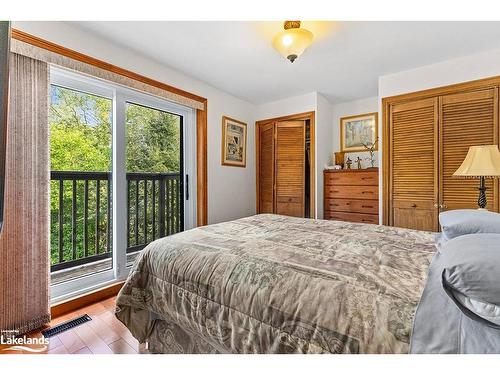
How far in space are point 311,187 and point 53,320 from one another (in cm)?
313

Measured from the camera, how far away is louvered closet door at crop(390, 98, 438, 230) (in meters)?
2.67

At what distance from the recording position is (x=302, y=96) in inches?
142

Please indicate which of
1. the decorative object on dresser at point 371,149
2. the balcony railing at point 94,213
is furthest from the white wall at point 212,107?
the decorative object on dresser at point 371,149

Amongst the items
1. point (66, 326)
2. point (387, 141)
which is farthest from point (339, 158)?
point (66, 326)

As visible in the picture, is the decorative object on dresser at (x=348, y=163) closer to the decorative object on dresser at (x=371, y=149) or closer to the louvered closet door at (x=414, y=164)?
the decorative object on dresser at (x=371, y=149)

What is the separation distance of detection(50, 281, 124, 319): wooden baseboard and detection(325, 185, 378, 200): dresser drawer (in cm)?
281

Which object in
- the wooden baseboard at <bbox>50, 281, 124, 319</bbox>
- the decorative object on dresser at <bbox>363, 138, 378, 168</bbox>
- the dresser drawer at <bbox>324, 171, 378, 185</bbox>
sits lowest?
the wooden baseboard at <bbox>50, 281, 124, 319</bbox>

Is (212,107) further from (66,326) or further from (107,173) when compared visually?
(66,326)

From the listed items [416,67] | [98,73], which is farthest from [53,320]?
[416,67]

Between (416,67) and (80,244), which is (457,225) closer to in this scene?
(416,67)

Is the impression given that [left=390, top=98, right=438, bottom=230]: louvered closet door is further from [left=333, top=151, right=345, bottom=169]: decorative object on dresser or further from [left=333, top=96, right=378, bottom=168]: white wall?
[left=333, top=151, right=345, bottom=169]: decorative object on dresser

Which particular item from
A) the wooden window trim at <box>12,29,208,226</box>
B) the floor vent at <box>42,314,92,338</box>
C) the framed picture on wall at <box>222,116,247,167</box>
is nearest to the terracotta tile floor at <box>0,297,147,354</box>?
the floor vent at <box>42,314,92,338</box>

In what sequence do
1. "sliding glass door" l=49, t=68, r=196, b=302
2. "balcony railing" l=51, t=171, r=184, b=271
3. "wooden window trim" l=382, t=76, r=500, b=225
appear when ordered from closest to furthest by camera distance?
"sliding glass door" l=49, t=68, r=196, b=302 → "balcony railing" l=51, t=171, r=184, b=271 → "wooden window trim" l=382, t=76, r=500, b=225

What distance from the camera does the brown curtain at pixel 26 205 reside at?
1.67 meters
